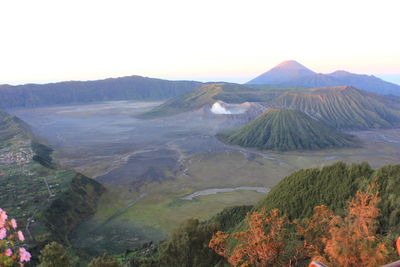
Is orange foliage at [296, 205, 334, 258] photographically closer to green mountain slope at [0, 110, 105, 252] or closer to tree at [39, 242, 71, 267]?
tree at [39, 242, 71, 267]

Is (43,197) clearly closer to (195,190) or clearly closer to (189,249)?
(195,190)

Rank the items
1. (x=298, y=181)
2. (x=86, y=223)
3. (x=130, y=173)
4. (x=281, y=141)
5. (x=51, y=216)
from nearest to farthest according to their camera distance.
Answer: (x=298, y=181) → (x=51, y=216) → (x=86, y=223) → (x=130, y=173) → (x=281, y=141)

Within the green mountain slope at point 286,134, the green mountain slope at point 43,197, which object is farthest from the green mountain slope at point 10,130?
the green mountain slope at point 286,134

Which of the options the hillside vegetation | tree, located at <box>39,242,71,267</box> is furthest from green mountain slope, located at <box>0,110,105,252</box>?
the hillside vegetation

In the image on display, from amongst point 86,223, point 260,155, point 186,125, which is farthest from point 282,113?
point 86,223

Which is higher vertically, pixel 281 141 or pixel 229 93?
pixel 229 93

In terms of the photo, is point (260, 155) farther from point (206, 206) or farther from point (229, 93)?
point (229, 93)
